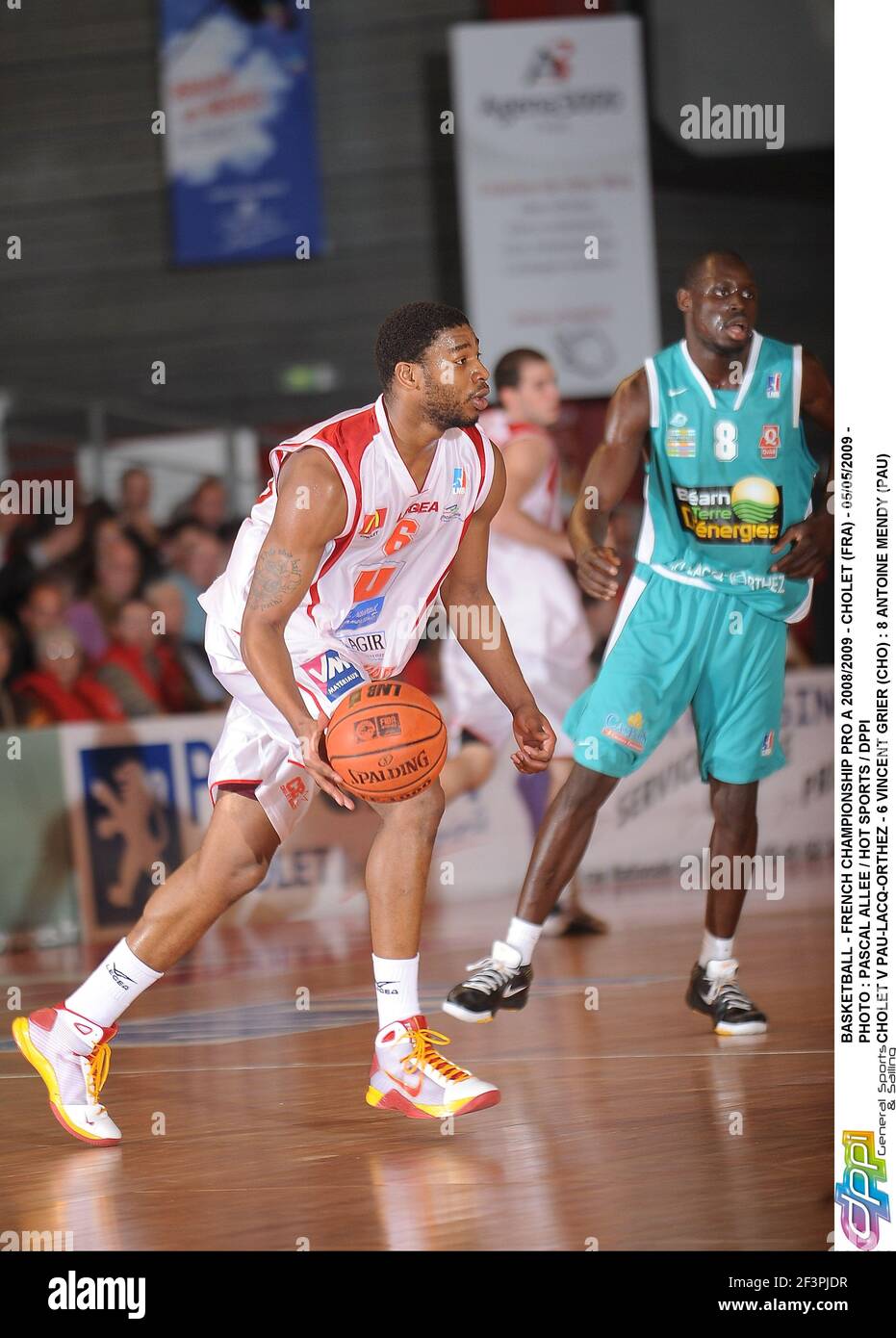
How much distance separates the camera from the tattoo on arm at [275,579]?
137 inches

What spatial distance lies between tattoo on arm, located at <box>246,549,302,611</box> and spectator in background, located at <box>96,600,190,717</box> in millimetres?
4248

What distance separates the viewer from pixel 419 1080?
11.7 feet

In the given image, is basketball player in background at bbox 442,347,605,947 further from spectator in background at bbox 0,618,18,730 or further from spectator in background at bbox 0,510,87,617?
spectator in background at bbox 0,510,87,617

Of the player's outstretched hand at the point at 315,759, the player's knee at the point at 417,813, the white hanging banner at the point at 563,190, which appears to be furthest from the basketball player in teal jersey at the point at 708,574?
the white hanging banner at the point at 563,190

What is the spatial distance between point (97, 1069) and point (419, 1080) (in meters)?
0.77

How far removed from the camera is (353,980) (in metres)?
5.75

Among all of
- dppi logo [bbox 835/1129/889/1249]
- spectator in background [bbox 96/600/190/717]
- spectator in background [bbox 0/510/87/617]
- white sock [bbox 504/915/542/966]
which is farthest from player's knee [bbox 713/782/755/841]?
spectator in background [bbox 0/510/87/617]

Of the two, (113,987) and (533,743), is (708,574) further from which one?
(113,987)

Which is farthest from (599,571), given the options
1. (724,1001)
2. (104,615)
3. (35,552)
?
(35,552)

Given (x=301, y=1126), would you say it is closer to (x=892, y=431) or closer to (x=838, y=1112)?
(x=838, y=1112)

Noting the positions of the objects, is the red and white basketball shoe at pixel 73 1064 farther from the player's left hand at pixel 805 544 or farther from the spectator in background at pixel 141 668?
the spectator in background at pixel 141 668

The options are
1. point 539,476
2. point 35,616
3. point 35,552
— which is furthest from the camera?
point 35,552

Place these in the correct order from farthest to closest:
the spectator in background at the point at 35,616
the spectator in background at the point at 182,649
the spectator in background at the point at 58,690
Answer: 1. the spectator in background at the point at 182,649
2. the spectator in background at the point at 35,616
3. the spectator in background at the point at 58,690

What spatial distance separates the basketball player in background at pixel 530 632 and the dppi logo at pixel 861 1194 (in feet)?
11.0
